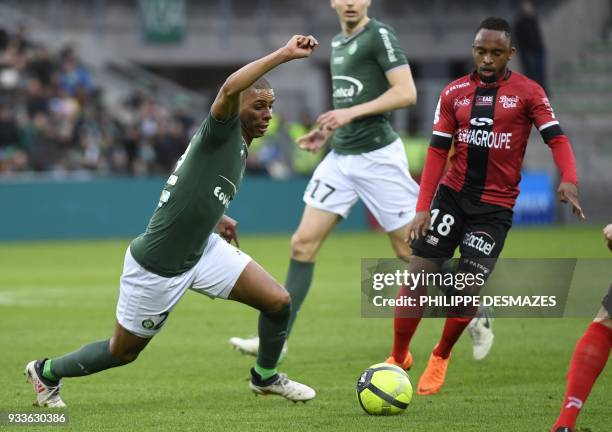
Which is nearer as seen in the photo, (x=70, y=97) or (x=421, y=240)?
(x=421, y=240)

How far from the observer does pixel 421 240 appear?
25.7 ft

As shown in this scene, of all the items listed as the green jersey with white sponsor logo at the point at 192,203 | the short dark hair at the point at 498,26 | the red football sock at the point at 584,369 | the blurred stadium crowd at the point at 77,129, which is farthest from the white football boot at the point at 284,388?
the blurred stadium crowd at the point at 77,129

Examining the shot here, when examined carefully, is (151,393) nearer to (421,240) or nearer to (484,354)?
(421,240)

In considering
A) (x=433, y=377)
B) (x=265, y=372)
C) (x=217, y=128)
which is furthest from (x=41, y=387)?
(x=433, y=377)

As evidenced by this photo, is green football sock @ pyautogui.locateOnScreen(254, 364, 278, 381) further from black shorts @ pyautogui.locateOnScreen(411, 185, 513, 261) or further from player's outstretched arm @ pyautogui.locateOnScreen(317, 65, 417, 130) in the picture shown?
player's outstretched arm @ pyautogui.locateOnScreen(317, 65, 417, 130)

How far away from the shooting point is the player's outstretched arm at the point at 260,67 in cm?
626

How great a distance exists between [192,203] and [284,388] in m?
1.36

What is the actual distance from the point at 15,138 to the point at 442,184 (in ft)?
56.3

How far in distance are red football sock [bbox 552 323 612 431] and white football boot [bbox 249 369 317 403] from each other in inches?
75.5

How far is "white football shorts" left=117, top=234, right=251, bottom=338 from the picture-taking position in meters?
6.88

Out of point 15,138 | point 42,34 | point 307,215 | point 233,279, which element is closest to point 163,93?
point 42,34

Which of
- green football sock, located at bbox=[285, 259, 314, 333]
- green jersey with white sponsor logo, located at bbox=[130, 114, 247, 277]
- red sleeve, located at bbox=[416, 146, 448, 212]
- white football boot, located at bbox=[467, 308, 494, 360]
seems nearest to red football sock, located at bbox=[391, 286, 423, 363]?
red sleeve, located at bbox=[416, 146, 448, 212]

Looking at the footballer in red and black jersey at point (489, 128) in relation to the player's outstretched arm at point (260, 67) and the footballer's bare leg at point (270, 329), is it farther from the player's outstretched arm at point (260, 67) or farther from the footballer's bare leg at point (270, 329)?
the player's outstretched arm at point (260, 67)

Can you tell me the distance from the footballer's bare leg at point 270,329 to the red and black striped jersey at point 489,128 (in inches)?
57.6
